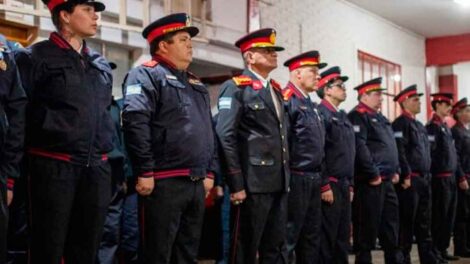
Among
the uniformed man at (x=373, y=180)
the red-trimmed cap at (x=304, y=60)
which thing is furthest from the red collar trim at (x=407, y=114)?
the red-trimmed cap at (x=304, y=60)

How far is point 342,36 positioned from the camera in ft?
25.6

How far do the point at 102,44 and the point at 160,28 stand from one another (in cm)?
191

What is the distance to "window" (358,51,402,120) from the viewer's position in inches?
340

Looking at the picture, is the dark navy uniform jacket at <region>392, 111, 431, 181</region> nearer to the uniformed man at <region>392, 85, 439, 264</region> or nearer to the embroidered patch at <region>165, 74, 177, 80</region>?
the uniformed man at <region>392, 85, 439, 264</region>

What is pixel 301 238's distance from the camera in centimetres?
389

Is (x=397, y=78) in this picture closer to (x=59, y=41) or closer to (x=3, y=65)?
(x=59, y=41)

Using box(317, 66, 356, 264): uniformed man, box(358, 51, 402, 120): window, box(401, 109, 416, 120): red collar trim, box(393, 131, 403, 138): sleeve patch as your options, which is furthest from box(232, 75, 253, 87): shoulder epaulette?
box(358, 51, 402, 120): window

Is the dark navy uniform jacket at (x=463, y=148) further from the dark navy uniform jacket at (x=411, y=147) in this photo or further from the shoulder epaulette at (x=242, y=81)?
the shoulder epaulette at (x=242, y=81)

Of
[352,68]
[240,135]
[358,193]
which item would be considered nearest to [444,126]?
[358,193]

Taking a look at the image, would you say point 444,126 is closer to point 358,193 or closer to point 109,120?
point 358,193

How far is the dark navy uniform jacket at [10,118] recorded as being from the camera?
2.26m

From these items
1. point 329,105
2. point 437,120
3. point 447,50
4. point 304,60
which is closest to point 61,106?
point 304,60

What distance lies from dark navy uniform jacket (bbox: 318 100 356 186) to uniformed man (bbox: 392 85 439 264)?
3.01 ft

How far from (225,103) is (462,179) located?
3531 millimetres
